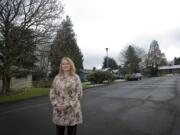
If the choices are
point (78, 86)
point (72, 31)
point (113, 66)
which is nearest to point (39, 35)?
point (78, 86)

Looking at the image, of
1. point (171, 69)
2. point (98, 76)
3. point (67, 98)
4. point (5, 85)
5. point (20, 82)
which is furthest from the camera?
point (171, 69)

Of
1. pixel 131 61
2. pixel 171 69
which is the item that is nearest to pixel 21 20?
pixel 131 61

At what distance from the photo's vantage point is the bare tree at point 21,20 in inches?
958

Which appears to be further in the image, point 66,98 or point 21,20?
point 21,20

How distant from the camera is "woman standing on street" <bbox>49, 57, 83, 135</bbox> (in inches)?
203

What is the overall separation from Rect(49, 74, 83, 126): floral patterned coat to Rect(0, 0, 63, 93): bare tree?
20049 millimetres

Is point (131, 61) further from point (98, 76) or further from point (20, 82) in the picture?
point (20, 82)

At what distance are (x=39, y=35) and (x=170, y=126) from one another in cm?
1830

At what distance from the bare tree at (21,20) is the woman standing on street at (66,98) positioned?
65.6ft

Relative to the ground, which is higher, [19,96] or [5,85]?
[5,85]

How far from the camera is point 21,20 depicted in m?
25.2

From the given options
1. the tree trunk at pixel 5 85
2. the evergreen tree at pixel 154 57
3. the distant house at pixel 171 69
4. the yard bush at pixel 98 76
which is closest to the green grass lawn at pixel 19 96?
the tree trunk at pixel 5 85

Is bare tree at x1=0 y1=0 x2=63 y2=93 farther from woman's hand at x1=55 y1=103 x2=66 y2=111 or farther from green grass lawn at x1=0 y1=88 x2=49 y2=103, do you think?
woman's hand at x1=55 y1=103 x2=66 y2=111

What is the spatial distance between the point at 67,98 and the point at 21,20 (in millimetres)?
21238
